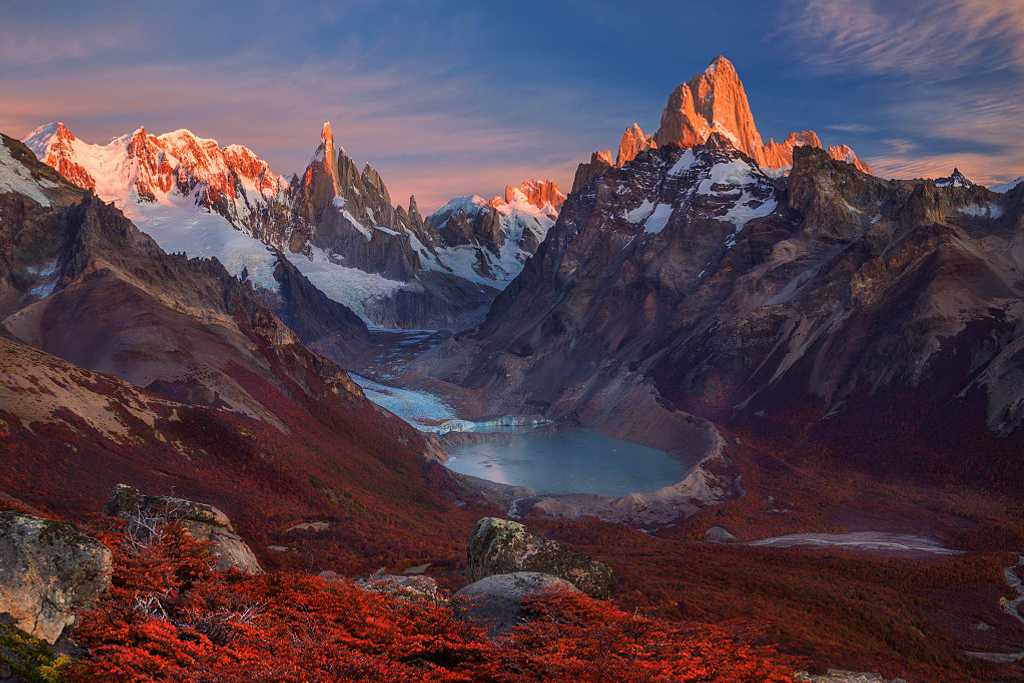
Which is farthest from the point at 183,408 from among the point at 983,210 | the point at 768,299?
the point at 983,210

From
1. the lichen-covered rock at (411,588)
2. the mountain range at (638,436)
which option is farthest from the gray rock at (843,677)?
the lichen-covered rock at (411,588)

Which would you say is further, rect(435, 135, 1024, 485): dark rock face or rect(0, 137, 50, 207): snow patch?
rect(0, 137, 50, 207): snow patch

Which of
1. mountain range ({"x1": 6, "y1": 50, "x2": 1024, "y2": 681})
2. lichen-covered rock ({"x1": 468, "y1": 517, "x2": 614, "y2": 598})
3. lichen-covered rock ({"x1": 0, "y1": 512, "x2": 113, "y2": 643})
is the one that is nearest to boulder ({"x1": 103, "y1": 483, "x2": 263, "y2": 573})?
mountain range ({"x1": 6, "y1": 50, "x2": 1024, "y2": 681})

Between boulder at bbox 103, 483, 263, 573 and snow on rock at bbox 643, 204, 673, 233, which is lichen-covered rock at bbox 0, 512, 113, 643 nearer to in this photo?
boulder at bbox 103, 483, 263, 573

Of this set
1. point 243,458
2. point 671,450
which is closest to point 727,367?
point 671,450

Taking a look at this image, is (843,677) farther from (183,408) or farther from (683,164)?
(683,164)

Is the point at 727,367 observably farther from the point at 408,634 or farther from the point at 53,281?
the point at 408,634
